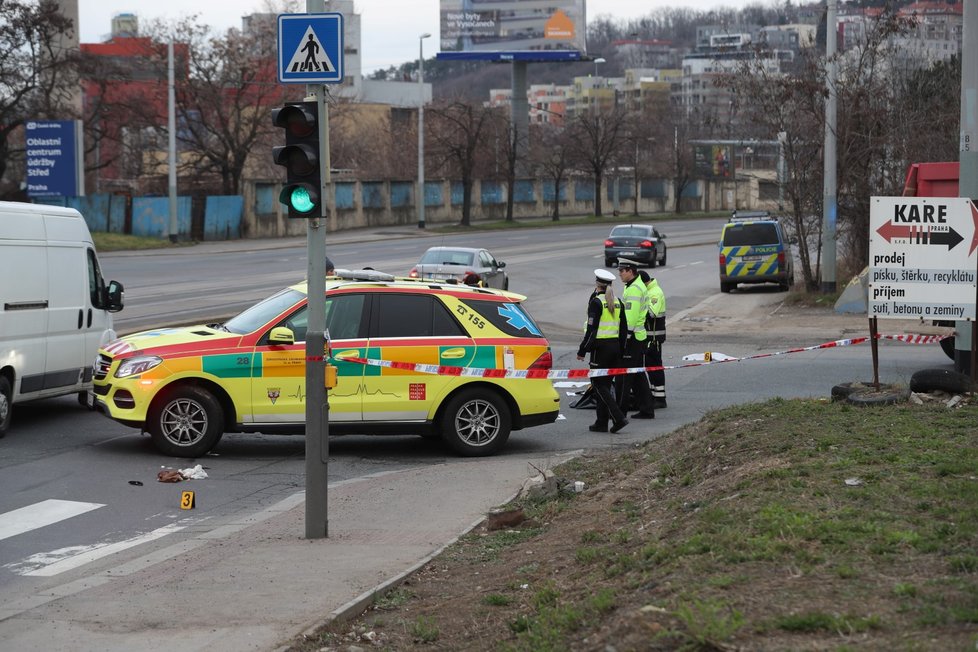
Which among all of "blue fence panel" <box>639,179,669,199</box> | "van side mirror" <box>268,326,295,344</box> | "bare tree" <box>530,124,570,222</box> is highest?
"bare tree" <box>530,124,570,222</box>

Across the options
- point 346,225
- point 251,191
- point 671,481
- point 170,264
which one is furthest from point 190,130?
point 671,481

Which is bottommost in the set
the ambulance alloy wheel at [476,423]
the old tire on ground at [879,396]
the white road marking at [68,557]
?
the white road marking at [68,557]

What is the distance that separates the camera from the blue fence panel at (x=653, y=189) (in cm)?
9419

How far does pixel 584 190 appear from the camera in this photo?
290 feet

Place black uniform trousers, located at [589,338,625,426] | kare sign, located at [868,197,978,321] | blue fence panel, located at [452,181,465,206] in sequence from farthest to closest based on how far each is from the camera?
blue fence panel, located at [452,181,465,206], black uniform trousers, located at [589,338,625,426], kare sign, located at [868,197,978,321]

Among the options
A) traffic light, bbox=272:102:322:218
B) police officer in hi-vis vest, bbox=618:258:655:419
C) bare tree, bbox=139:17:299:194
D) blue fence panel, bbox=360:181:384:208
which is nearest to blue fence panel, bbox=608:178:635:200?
blue fence panel, bbox=360:181:384:208

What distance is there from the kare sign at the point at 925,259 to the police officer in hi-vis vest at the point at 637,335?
10.7 ft

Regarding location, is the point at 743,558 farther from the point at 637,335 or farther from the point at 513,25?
the point at 513,25

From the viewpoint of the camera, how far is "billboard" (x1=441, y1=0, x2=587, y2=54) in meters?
93.4

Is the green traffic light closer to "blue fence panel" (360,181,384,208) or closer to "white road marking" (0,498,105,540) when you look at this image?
"white road marking" (0,498,105,540)

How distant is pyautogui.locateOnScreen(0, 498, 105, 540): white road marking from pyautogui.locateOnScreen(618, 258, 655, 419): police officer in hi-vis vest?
6.67 m

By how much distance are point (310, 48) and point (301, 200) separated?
1113 mm

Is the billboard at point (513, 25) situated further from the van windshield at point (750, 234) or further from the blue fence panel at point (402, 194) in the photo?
the van windshield at point (750, 234)

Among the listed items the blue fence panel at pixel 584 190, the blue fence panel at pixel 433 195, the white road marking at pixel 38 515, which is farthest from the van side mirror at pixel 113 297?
the blue fence panel at pixel 584 190
